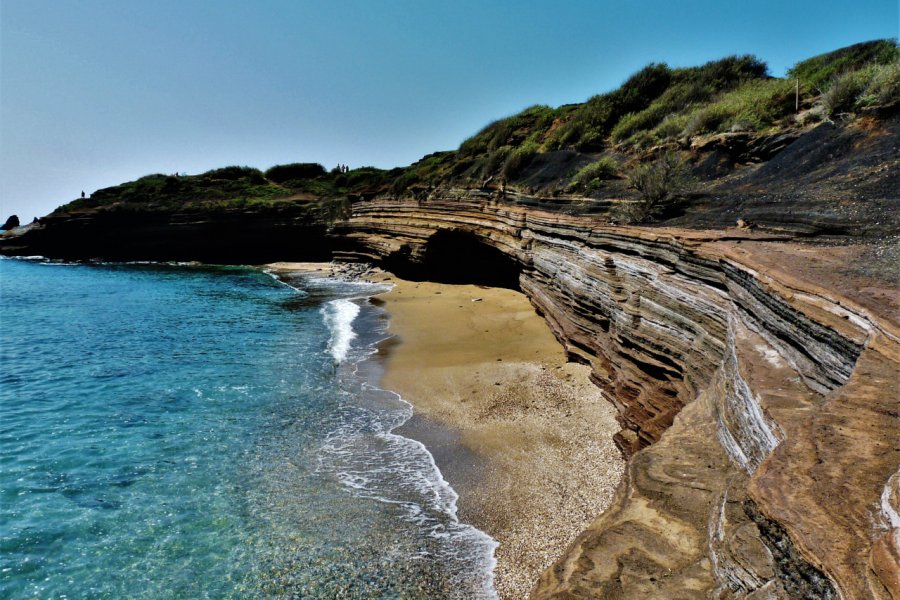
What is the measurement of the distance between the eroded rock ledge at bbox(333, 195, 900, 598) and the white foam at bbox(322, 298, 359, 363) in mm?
7815

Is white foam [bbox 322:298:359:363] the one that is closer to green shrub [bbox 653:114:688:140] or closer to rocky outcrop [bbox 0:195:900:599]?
rocky outcrop [bbox 0:195:900:599]

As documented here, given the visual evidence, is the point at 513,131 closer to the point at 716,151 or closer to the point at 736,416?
the point at 716,151

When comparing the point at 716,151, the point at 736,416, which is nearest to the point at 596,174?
the point at 716,151

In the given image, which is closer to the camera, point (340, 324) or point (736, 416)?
point (736, 416)

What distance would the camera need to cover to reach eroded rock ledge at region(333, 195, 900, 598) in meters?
2.39

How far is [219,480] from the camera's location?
758 cm

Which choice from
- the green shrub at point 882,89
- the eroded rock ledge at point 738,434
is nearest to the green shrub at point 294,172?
the green shrub at point 882,89

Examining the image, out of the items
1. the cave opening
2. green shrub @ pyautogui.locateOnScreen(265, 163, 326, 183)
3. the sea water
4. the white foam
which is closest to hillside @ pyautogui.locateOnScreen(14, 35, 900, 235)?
the cave opening

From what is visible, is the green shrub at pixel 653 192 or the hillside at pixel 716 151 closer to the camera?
the hillside at pixel 716 151

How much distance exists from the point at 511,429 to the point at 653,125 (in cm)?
2058

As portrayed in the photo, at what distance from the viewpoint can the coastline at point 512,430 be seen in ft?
20.4

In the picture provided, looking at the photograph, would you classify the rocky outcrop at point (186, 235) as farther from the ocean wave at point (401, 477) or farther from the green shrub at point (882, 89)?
the green shrub at point (882, 89)

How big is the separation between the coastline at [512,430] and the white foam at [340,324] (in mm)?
1403

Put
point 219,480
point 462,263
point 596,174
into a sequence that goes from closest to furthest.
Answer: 1. point 219,480
2. point 596,174
3. point 462,263
